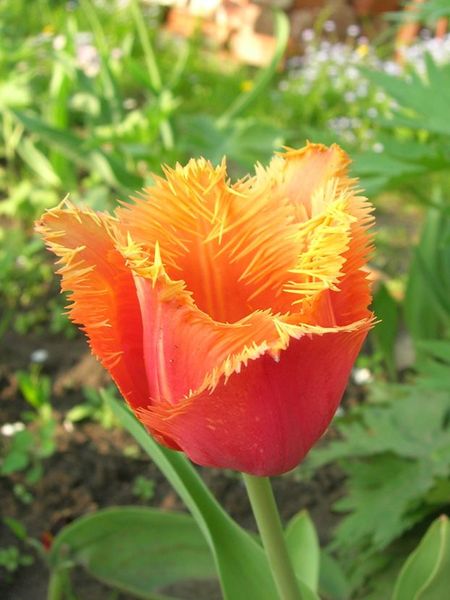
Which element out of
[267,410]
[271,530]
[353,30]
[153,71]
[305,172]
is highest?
[305,172]

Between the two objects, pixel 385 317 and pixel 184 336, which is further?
pixel 385 317

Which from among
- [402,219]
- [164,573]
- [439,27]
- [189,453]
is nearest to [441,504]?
[164,573]

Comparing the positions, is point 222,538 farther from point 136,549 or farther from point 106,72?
point 106,72

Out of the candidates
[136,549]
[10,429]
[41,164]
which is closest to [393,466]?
[136,549]

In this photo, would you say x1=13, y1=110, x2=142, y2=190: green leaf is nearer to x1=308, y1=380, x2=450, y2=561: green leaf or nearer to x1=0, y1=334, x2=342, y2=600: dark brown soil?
x1=0, y1=334, x2=342, y2=600: dark brown soil

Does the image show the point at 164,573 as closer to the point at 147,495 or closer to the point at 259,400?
the point at 147,495

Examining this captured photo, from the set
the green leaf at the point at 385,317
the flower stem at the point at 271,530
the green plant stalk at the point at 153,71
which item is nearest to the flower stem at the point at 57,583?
the flower stem at the point at 271,530

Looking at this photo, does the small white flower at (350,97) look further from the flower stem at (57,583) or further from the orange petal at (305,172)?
the orange petal at (305,172)
